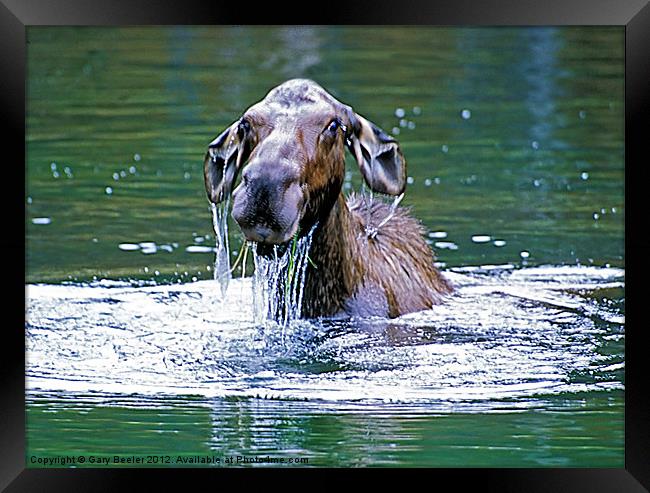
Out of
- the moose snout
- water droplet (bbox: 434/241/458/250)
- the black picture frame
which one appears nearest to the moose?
the moose snout

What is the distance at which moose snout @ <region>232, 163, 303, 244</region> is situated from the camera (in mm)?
8734

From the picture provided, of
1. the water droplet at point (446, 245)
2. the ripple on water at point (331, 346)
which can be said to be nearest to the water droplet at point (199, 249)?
the ripple on water at point (331, 346)

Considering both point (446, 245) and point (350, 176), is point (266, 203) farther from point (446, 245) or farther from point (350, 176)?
point (446, 245)

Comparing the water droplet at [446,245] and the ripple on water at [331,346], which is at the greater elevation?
the water droplet at [446,245]

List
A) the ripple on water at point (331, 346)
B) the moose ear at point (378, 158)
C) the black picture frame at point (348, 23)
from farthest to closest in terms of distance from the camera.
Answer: the moose ear at point (378, 158) → the ripple on water at point (331, 346) → the black picture frame at point (348, 23)

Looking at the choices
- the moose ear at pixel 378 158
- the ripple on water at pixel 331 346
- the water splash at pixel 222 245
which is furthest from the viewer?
the water splash at pixel 222 245

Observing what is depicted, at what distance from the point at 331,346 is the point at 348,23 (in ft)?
A: 4.66

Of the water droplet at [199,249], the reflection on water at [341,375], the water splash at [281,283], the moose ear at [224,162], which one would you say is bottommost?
the reflection on water at [341,375]

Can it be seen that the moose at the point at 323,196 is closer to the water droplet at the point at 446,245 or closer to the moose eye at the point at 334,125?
the moose eye at the point at 334,125

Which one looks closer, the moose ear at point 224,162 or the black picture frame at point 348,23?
the black picture frame at point 348,23

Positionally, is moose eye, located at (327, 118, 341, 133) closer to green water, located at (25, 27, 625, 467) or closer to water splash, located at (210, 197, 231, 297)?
green water, located at (25, 27, 625, 467)

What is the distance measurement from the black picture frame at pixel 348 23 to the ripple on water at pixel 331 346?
15cm

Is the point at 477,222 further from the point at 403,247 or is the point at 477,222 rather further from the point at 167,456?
the point at 167,456

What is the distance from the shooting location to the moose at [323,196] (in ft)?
28.9
